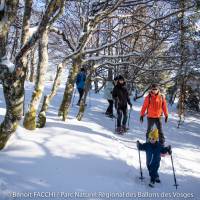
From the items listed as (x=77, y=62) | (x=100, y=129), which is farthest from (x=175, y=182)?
(x=77, y=62)

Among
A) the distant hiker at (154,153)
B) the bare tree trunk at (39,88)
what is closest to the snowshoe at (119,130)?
the bare tree trunk at (39,88)

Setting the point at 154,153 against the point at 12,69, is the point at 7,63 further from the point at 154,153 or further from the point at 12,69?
the point at 154,153

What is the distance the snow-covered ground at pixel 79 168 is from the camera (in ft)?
21.4

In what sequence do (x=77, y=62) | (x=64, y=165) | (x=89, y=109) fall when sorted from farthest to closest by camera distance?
(x=89, y=109), (x=77, y=62), (x=64, y=165)

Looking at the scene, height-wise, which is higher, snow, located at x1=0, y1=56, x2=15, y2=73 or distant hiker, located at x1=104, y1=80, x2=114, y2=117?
snow, located at x1=0, y1=56, x2=15, y2=73

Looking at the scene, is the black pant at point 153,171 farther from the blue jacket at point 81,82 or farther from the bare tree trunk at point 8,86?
the blue jacket at point 81,82

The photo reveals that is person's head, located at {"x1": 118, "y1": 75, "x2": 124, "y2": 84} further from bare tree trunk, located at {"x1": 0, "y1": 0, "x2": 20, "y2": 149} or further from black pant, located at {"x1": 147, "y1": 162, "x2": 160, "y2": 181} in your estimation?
bare tree trunk, located at {"x1": 0, "y1": 0, "x2": 20, "y2": 149}

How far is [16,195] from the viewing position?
606cm

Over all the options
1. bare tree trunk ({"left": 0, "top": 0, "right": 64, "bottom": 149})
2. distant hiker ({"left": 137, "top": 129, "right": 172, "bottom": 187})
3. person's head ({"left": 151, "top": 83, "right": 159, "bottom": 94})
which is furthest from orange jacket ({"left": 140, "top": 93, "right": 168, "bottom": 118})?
bare tree trunk ({"left": 0, "top": 0, "right": 64, "bottom": 149})

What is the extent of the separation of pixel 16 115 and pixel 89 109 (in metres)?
9.54

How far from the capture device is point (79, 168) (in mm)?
7547

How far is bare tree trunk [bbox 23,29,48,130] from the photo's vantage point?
955cm

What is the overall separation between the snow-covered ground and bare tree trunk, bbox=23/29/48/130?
277mm

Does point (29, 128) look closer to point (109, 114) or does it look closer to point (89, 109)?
point (109, 114)
